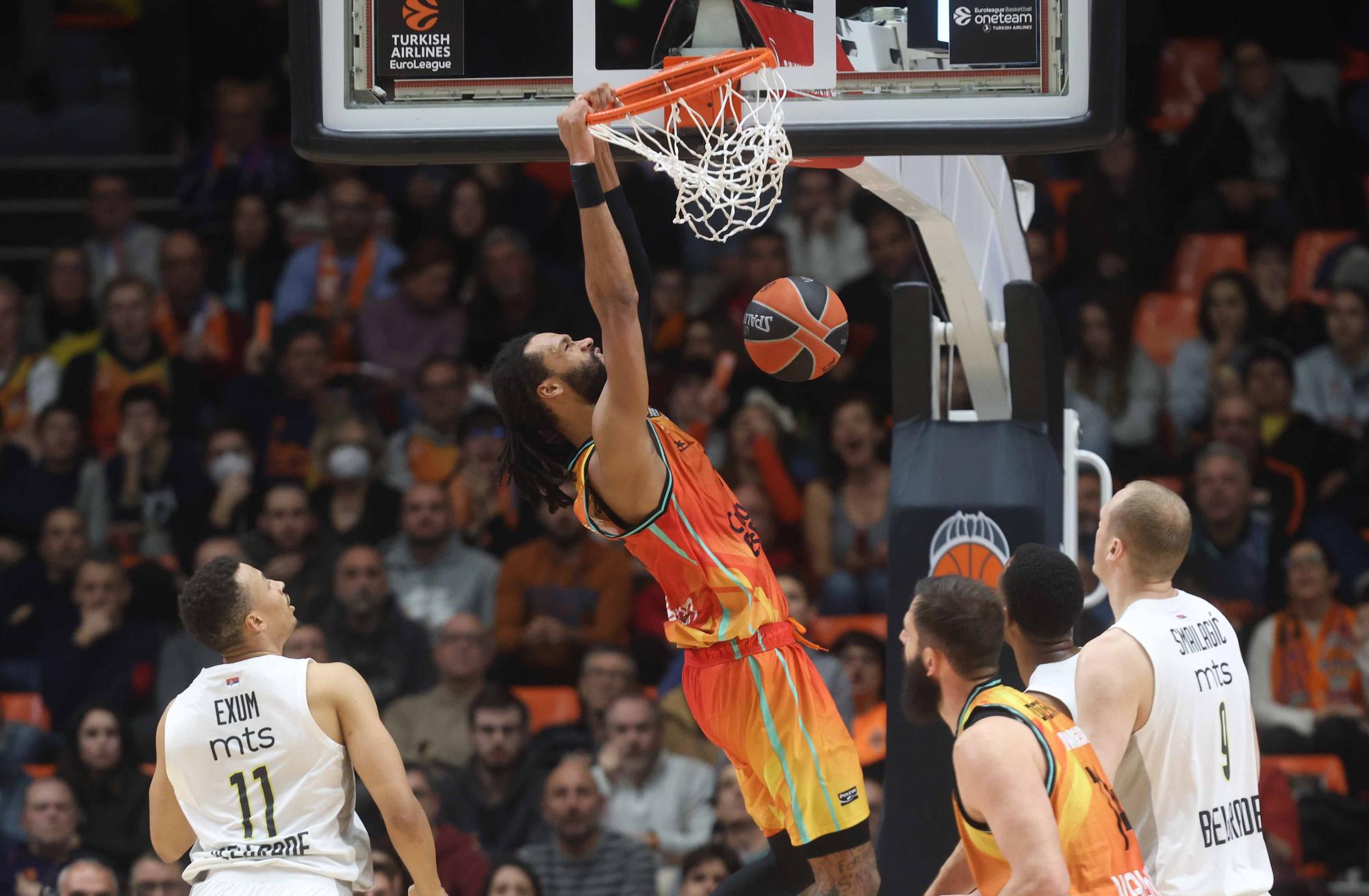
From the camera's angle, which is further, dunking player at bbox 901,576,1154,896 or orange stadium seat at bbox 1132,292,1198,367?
orange stadium seat at bbox 1132,292,1198,367

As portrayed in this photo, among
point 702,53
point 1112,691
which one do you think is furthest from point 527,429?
point 1112,691

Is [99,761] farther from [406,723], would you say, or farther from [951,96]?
[951,96]

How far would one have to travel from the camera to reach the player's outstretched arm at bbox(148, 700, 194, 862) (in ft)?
16.8

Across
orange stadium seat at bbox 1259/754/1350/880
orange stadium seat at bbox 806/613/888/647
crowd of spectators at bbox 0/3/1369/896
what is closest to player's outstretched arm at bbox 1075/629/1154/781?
crowd of spectators at bbox 0/3/1369/896

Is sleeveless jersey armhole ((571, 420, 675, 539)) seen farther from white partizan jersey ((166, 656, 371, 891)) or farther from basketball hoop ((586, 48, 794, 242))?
white partizan jersey ((166, 656, 371, 891))

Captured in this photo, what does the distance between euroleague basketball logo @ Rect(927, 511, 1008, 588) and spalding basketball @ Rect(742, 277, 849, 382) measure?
42.0 inches

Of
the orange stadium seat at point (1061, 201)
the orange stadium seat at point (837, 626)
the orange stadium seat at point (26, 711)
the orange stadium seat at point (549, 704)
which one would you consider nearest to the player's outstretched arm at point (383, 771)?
the orange stadium seat at point (549, 704)

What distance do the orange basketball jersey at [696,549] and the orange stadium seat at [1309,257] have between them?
6.37 metres

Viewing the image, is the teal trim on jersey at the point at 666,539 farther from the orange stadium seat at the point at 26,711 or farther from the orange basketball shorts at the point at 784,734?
the orange stadium seat at the point at 26,711

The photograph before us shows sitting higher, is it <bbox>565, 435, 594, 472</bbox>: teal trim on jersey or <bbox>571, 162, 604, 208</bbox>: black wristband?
<bbox>571, 162, 604, 208</bbox>: black wristband

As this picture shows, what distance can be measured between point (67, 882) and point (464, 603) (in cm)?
237

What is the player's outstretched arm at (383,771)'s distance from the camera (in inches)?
193

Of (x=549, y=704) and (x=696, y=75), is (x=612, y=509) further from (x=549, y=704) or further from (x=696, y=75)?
(x=549, y=704)

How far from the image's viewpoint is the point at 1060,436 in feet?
21.1
